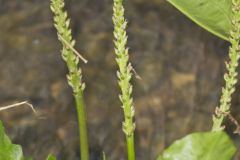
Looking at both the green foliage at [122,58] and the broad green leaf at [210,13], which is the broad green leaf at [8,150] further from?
the broad green leaf at [210,13]

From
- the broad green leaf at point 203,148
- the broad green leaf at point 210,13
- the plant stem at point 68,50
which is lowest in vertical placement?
the broad green leaf at point 203,148

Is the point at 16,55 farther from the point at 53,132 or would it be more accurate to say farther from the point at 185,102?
the point at 185,102

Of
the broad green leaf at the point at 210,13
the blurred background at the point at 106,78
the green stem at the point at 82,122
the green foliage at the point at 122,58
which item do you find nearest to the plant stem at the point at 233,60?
the broad green leaf at the point at 210,13

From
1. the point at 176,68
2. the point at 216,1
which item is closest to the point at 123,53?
the point at 216,1

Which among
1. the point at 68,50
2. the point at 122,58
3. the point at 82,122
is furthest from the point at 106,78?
the point at 122,58

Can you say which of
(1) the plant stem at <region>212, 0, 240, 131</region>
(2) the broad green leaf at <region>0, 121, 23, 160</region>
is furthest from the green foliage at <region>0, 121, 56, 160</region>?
(1) the plant stem at <region>212, 0, 240, 131</region>
